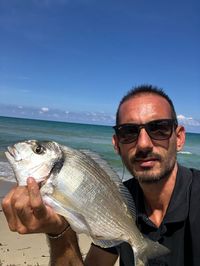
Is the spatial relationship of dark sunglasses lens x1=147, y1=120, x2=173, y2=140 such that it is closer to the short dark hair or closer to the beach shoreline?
the short dark hair

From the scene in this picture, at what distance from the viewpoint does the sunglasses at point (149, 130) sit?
3535 mm

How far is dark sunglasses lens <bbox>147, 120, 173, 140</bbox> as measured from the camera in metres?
3.53

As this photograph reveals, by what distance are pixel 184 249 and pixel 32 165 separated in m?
1.48

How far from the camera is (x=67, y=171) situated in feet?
8.71

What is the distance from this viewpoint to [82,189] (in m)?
2.68

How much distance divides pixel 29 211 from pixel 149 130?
4.62 ft

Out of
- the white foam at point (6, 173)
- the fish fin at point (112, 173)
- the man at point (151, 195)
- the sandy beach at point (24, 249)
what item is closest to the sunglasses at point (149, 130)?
the man at point (151, 195)

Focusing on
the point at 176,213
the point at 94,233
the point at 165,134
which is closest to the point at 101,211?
the point at 94,233

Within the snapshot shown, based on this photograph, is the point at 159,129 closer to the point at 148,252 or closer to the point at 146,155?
the point at 146,155

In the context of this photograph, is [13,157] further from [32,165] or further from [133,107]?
[133,107]

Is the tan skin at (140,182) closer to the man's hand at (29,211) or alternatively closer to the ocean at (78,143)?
the man's hand at (29,211)

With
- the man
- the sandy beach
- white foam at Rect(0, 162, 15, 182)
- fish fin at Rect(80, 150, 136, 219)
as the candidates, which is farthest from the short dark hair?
white foam at Rect(0, 162, 15, 182)

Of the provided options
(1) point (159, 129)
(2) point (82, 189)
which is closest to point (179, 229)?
(1) point (159, 129)

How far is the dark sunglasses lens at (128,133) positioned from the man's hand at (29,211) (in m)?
1.04
